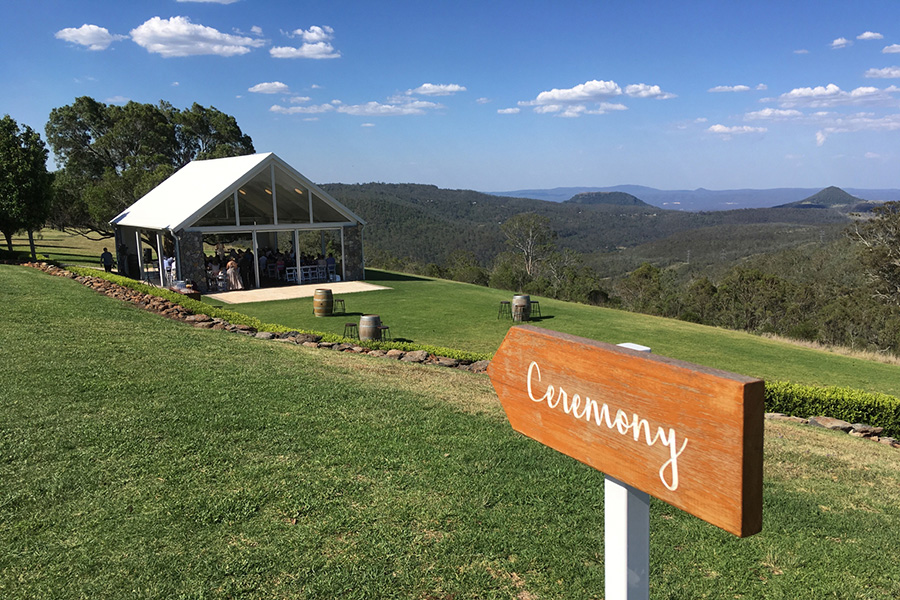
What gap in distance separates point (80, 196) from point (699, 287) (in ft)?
131

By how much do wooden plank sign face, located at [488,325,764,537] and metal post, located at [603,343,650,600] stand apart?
10cm

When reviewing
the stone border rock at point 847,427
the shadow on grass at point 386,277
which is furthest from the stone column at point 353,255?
the stone border rock at point 847,427

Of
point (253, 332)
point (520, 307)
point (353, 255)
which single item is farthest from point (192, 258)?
point (520, 307)

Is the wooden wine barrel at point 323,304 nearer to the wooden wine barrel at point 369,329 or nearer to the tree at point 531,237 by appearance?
the wooden wine barrel at point 369,329

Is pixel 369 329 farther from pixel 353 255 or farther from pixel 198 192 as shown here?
pixel 198 192

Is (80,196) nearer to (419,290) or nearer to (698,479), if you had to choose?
(419,290)

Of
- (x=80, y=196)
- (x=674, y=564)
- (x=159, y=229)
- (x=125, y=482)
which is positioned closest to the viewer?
(x=674, y=564)

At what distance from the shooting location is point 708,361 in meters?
13.8

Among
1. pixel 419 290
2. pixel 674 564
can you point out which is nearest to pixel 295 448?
pixel 674 564

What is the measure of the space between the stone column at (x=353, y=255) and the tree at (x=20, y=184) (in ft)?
39.9

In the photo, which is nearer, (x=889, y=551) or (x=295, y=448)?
(x=889, y=551)

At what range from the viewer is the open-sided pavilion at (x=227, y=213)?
71.3 ft

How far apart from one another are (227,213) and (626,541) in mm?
24979

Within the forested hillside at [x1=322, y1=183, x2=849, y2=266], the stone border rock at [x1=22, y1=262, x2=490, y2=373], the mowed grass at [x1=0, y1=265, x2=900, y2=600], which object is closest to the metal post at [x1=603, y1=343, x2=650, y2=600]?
the mowed grass at [x1=0, y1=265, x2=900, y2=600]
